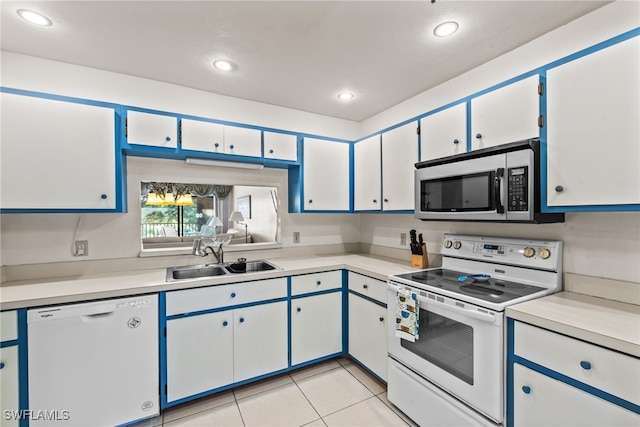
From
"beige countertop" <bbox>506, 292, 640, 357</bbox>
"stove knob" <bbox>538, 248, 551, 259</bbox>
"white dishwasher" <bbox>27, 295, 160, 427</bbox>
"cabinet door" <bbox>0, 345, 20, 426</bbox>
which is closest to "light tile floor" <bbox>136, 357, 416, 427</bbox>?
"white dishwasher" <bbox>27, 295, 160, 427</bbox>

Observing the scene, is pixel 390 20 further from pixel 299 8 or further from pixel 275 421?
pixel 275 421

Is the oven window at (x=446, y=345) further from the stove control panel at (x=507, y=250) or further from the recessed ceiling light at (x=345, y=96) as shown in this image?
the recessed ceiling light at (x=345, y=96)

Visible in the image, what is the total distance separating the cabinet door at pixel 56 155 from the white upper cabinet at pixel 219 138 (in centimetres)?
50

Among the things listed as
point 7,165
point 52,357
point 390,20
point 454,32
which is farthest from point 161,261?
point 454,32

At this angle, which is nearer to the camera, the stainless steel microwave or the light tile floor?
the stainless steel microwave

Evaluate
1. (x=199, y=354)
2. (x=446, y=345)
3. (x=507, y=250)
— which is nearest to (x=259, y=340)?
(x=199, y=354)

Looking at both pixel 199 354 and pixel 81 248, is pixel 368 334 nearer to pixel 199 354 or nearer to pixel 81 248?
pixel 199 354

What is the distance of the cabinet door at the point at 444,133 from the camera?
200 centimetres

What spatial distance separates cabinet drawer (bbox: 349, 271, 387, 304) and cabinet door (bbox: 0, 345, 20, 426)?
7.21 feet

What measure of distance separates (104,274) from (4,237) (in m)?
0.66

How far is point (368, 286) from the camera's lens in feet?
7.71

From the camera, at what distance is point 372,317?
2309mm

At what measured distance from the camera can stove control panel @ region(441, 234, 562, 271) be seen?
66.9 inches

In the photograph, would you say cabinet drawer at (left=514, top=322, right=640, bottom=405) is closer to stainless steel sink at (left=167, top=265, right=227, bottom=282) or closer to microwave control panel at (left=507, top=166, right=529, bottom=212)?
microwave control panel at (left=507, top=166, right=529, bottom=212)
